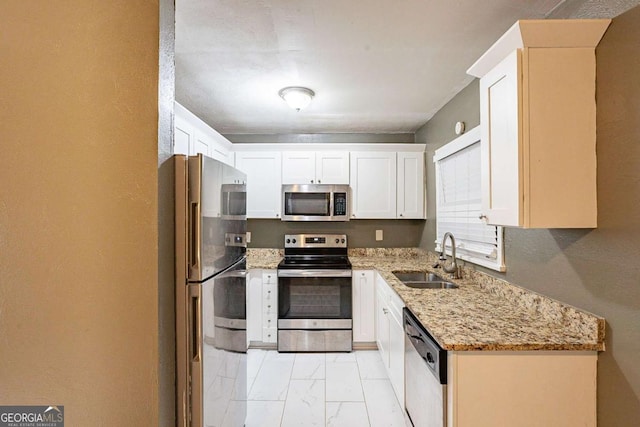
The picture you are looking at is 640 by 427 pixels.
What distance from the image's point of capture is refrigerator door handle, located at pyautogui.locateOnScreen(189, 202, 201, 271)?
1421mm

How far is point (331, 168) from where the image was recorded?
367 cm

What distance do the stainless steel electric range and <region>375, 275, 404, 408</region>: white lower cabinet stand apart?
0.36 m

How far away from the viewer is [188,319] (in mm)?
1422

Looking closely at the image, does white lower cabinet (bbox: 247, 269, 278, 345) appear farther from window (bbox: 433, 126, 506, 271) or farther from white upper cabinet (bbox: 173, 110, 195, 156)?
window (bbox: 433, 126, 506, 271)

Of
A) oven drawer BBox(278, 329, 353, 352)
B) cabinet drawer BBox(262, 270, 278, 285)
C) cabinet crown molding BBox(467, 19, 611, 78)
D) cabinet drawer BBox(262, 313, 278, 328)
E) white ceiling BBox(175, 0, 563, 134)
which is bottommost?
oven drawer BBox(278, 329, 353, 352)

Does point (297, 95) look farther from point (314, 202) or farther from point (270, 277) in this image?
point (270, 277)

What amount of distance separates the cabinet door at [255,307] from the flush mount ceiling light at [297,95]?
1.79 metres

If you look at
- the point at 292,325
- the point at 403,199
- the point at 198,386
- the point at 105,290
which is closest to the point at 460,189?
the point at 403,199

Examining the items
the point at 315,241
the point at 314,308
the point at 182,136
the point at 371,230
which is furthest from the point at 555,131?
the point at 315,241

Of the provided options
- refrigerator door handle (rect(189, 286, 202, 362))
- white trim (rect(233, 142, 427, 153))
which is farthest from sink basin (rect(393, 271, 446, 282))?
refrigerator door handle (rect(189, 286, 202, 362))

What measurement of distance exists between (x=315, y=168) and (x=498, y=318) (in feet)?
8.21

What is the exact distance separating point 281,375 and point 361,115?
2.63 m

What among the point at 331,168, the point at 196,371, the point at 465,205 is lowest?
the point at 196,371

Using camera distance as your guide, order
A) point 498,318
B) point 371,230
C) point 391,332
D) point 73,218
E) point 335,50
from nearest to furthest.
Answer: point 73,218, point 498,318, point 335,50, point 391,332, point 371,230
